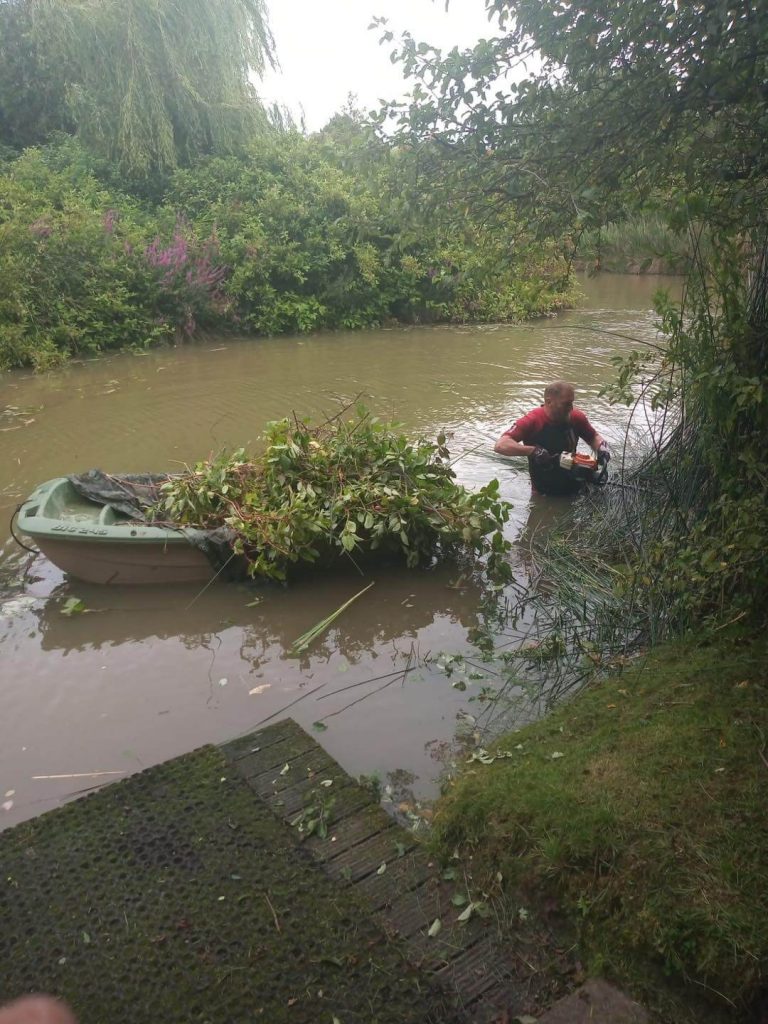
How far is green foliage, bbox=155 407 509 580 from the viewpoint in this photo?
201 inches

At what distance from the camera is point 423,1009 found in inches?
90.3

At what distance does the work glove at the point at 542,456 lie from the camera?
21.3ft

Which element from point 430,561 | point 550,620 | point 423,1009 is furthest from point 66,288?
point 423,1009

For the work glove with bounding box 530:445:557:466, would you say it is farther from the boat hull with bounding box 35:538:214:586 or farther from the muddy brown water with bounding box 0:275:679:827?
the boat hull with bounding box 35:538:214:586

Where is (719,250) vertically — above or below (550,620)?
above

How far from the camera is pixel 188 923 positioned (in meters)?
2.60

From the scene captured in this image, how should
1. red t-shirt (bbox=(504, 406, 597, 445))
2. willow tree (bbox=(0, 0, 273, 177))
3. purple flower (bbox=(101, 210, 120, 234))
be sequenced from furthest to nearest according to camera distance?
1. willow tree (bbox=(0, 0, 273, 177))
2. purple flower (bbox=(101, 210, 120, 234))
3. red t-shirt (bbox=(504, 406, 597, 445))

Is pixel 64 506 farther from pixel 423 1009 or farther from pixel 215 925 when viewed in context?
pixel 423 1009

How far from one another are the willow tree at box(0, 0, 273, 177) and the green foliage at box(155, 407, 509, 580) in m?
13.9

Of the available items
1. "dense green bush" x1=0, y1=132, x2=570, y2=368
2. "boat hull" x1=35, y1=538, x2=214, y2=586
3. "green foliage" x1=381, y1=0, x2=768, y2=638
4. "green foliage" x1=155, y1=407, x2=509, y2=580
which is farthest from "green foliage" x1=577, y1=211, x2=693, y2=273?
"dense green bush" x1=0, y1=132, x2=570, y2=368

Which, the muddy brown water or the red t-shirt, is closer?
the muddy brown water

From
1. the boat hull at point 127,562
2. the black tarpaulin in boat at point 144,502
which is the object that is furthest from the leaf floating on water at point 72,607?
the black tarpaulin in boat at point 144,502

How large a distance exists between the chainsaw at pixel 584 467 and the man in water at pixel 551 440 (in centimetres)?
5

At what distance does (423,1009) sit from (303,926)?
19.3 inches
